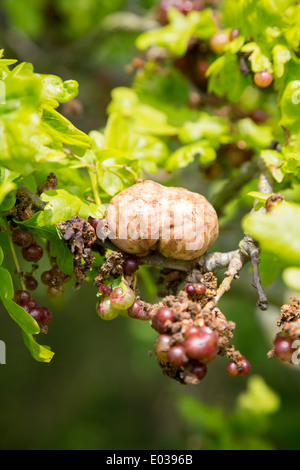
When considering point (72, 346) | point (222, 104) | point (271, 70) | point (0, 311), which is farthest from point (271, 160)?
point (72, 346)

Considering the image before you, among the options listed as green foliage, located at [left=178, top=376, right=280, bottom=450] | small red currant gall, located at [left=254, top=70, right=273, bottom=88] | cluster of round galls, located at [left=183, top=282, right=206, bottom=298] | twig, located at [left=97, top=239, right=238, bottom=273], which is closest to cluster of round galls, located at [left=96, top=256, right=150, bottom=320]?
twig, located at [left=97, top=239, right=238, bottom=273]

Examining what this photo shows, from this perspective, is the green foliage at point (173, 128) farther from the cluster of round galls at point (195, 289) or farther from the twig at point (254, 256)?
the cluster of round galls at point (195, 289)

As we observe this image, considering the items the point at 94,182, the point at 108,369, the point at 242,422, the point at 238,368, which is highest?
the point at 94,182

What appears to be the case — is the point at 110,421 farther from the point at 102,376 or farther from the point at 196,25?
the point at 196,25

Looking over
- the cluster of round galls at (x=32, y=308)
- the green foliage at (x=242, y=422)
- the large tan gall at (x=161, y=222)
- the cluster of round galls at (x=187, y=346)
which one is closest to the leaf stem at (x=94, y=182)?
the large tan gall at (x=161, y=222)

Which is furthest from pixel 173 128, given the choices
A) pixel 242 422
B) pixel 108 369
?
pixel 108 369

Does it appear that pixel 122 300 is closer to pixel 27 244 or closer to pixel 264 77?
pixel 27 244
